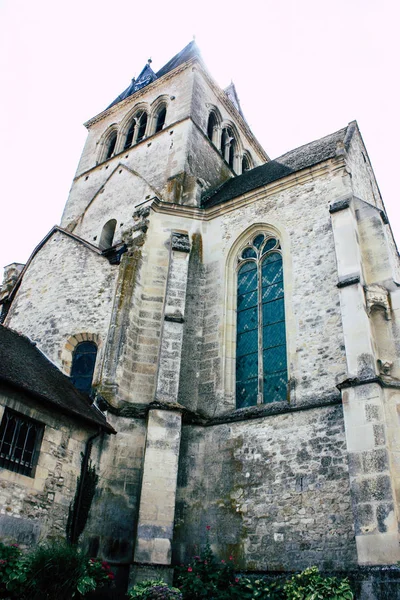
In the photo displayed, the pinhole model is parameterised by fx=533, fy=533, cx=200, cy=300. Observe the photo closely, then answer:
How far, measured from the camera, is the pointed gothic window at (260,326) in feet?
37.9

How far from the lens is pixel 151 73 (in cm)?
2594

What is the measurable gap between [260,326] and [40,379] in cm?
504

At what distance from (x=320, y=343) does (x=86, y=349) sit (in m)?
5.74

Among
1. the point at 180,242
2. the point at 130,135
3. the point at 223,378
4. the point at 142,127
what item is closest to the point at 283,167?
the point at 180,242

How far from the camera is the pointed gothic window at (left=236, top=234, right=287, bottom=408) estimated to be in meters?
11.6

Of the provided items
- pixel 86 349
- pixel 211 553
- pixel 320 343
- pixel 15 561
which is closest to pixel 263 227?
pixel 320 343

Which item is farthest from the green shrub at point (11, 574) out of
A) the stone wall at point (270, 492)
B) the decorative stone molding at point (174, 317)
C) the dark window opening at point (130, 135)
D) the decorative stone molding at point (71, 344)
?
the dark window opening at point (130, 135)

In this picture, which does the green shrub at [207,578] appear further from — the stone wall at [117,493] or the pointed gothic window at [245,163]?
the pointed gothic window at [245,163]

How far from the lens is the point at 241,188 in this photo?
53.3ft

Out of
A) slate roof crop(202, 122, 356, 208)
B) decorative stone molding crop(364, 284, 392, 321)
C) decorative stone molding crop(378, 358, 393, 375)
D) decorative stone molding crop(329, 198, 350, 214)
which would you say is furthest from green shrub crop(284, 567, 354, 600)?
slate roof crop(202, 122, 356, 208)

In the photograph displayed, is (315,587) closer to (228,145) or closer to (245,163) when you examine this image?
(228,145)

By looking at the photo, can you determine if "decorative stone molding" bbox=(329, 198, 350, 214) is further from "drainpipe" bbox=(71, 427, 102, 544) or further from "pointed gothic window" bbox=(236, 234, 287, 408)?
"drainpipe" bbox=(71, 427, 102, 544)

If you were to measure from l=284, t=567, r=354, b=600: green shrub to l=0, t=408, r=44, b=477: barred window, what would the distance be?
466 centimetres

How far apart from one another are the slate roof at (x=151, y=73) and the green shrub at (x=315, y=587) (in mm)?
21808
